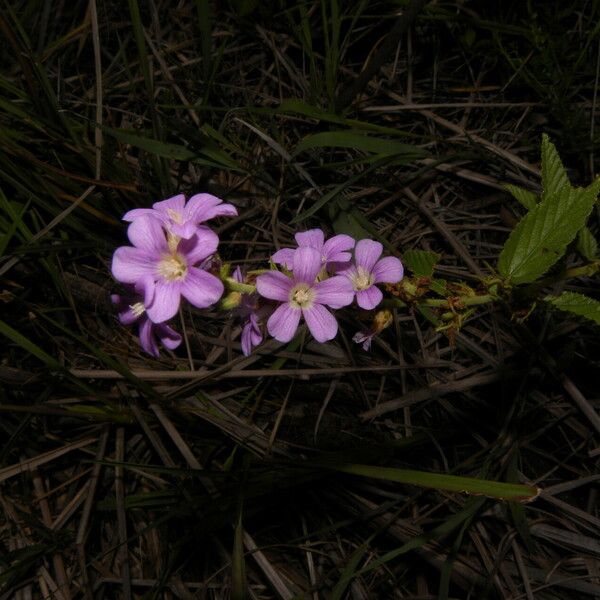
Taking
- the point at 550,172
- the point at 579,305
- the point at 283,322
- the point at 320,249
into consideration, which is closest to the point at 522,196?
the point at 550,172

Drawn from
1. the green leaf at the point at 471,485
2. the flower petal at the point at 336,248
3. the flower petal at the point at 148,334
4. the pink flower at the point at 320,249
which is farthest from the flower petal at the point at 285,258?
the green leaf at the point at 471,485

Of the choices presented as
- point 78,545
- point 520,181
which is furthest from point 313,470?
point 520,181

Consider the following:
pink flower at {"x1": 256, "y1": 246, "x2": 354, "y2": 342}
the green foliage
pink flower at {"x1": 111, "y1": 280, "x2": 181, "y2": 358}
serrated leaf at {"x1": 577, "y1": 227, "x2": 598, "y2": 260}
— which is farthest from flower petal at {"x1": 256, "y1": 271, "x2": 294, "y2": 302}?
serrated leaf at {"x1": 577, "y1": 227, "x2": 598, "y2": 260}

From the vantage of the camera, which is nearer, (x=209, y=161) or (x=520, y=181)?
(x=209, y=161)

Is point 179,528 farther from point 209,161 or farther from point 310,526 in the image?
point 209,161

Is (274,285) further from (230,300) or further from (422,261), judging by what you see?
(422,261)
